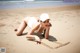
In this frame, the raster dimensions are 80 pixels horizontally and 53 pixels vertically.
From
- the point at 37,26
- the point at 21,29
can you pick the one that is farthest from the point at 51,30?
the point at 21,29

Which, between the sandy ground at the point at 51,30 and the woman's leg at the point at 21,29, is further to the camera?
the woman's leg at the point at 21,29

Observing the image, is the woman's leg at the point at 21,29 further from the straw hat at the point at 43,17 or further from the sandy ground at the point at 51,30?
the straw hat at the point at 43,17

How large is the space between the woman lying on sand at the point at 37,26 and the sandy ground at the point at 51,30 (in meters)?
0.04

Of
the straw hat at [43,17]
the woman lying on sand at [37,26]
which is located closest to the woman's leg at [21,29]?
the woman lying on sand at [37,26]

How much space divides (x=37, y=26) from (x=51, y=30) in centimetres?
15

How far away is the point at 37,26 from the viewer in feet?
4.96

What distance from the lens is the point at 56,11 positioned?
1699mm

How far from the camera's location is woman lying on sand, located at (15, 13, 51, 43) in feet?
4.89

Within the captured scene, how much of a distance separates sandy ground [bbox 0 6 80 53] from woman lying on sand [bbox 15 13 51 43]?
40 millimetres

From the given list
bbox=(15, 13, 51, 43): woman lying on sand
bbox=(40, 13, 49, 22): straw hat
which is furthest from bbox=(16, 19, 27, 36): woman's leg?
bbox=(40, 13, 49, 22): straw hat

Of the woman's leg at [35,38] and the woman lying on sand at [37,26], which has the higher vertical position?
the woman lying on sand at [37,26]

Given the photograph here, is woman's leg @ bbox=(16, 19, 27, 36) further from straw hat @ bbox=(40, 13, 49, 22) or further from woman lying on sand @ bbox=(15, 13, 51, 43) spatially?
straw hat @ bbox=(40, 13, 49, 22)

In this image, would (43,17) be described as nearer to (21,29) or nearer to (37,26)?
(37,26)

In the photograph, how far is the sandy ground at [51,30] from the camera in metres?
1.47
